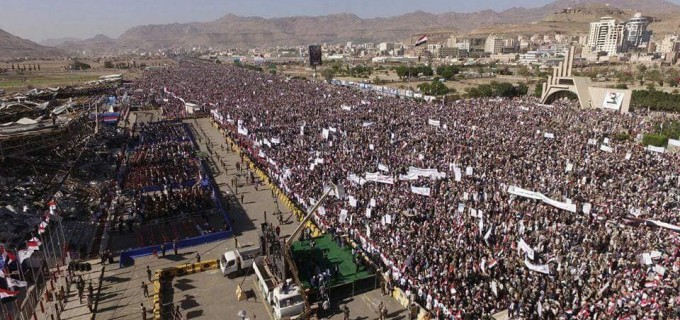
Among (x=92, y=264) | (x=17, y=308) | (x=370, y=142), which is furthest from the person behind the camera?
(x=370, y=142)

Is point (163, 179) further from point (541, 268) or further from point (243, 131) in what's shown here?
point (541, 268)

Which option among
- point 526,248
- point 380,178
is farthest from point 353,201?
point 526,248

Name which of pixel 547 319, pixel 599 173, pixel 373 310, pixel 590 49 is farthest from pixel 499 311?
pixel 590 49

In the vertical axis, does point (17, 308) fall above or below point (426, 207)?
below

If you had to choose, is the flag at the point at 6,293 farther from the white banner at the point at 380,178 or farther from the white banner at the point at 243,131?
the white banner at the point at 243,131

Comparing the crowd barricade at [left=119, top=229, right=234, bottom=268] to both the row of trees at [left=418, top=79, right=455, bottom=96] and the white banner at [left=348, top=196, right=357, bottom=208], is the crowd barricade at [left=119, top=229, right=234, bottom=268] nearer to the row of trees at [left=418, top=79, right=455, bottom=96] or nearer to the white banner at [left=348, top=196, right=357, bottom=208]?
the white banner at [left=348, top=196, right=357, bottom=208]

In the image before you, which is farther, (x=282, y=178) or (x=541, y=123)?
(x=541, y=123)

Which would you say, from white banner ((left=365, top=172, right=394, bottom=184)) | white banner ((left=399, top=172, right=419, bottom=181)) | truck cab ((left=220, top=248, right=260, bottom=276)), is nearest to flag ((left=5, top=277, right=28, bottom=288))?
truck cab ((left=220, top=248, right=260, bottom=276))

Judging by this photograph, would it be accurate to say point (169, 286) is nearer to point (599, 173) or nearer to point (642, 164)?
point (599, 173)
